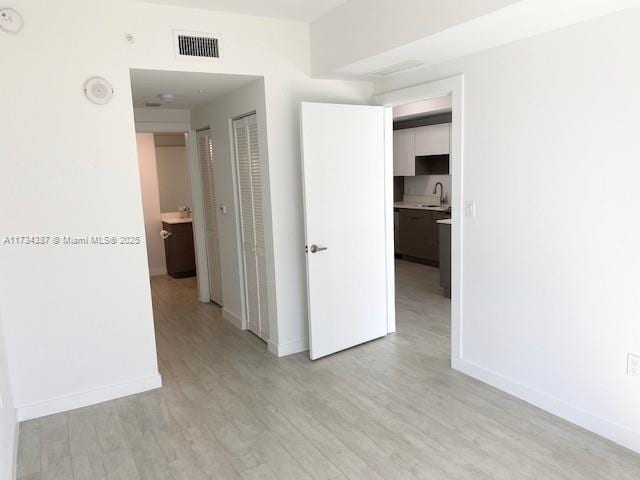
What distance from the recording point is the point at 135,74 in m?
3.27

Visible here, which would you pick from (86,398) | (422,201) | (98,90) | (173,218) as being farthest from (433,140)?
(86,398)

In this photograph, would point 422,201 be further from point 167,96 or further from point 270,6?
point 270,6

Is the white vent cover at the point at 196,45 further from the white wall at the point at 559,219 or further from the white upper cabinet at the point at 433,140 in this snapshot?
the white upper cabinet at the point at 433,140

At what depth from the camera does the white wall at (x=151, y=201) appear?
6.89 meters

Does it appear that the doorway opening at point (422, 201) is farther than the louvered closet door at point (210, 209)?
Yes

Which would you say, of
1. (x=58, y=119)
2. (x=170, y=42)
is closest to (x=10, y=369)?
(x=58, y=119)

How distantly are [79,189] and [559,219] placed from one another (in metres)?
2.91

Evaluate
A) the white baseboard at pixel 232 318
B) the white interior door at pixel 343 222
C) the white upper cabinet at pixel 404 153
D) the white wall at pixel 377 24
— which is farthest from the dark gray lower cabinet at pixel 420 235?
the white wall at pixel 377 24

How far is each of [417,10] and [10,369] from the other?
10.8 ft

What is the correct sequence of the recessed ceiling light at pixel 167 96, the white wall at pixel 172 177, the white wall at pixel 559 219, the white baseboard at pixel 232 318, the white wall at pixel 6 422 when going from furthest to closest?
1. the white wall at pixel 172 177
2. the white baseboard at pixel 232 318
3. the recessed ceiling light at pixel 167 96
4. the white wall at pixel 559 219
5. the white wall at pixel 6 422

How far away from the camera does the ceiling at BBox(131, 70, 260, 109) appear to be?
3369 mm

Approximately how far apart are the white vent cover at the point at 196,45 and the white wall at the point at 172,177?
3.91 meters

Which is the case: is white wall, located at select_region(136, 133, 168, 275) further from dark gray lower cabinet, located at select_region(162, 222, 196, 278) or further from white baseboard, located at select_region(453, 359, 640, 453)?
white baseboard, located at select_region(453, 359, 640, 453)

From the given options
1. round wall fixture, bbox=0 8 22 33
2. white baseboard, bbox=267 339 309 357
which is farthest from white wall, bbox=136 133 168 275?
round wall fixture, bbox=0 8 22 33
